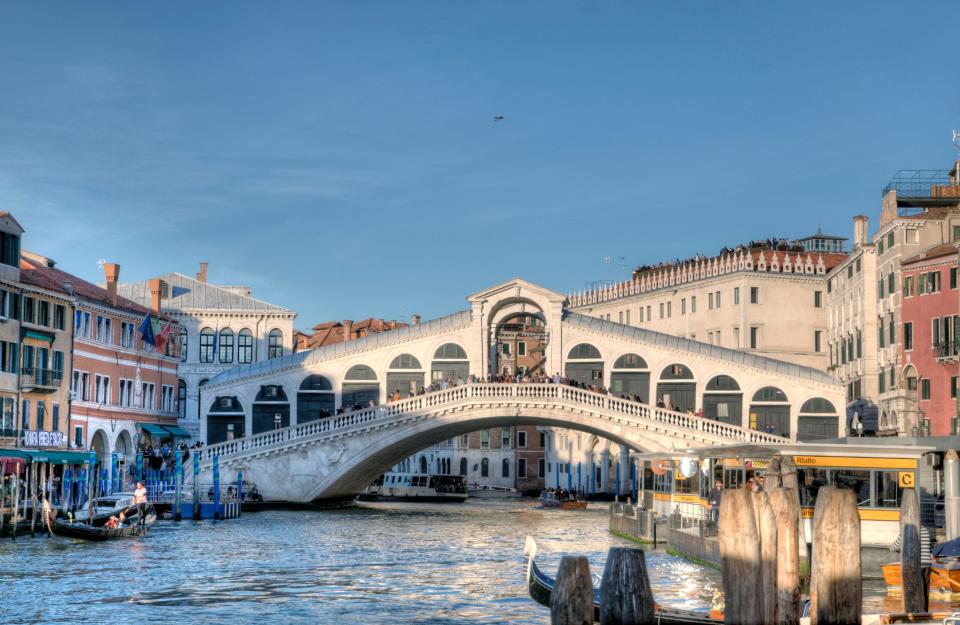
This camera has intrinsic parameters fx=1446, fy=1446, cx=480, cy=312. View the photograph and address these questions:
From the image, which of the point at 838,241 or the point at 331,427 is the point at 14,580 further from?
the point at 838,241

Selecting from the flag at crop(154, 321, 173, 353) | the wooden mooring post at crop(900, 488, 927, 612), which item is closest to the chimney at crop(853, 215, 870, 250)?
the flag at crop(154, 321, 173, 353)

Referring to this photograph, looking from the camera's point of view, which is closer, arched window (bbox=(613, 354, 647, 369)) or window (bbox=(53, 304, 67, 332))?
window (bbox=(53, 304, 67, 332))

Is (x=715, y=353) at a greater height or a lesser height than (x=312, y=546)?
greater

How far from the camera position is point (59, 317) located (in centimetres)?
4353

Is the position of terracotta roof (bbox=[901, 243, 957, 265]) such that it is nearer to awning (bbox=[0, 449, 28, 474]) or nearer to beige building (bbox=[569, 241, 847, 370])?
beige building (bbox=[569, 241, 847, 370])

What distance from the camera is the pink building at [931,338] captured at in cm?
4100

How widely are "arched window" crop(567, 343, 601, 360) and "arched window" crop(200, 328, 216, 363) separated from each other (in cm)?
1876

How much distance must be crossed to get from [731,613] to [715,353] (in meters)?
38.9

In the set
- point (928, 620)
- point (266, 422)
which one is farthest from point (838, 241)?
point (928, 620)

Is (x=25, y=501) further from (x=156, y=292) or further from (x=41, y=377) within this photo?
(x=156, y=292)

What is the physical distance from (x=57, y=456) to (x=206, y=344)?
23668 mm

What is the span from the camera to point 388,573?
2612 centimetres

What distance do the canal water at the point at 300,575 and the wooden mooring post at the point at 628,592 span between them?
8602mm

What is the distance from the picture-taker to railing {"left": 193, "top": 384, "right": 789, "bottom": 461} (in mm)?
45469
